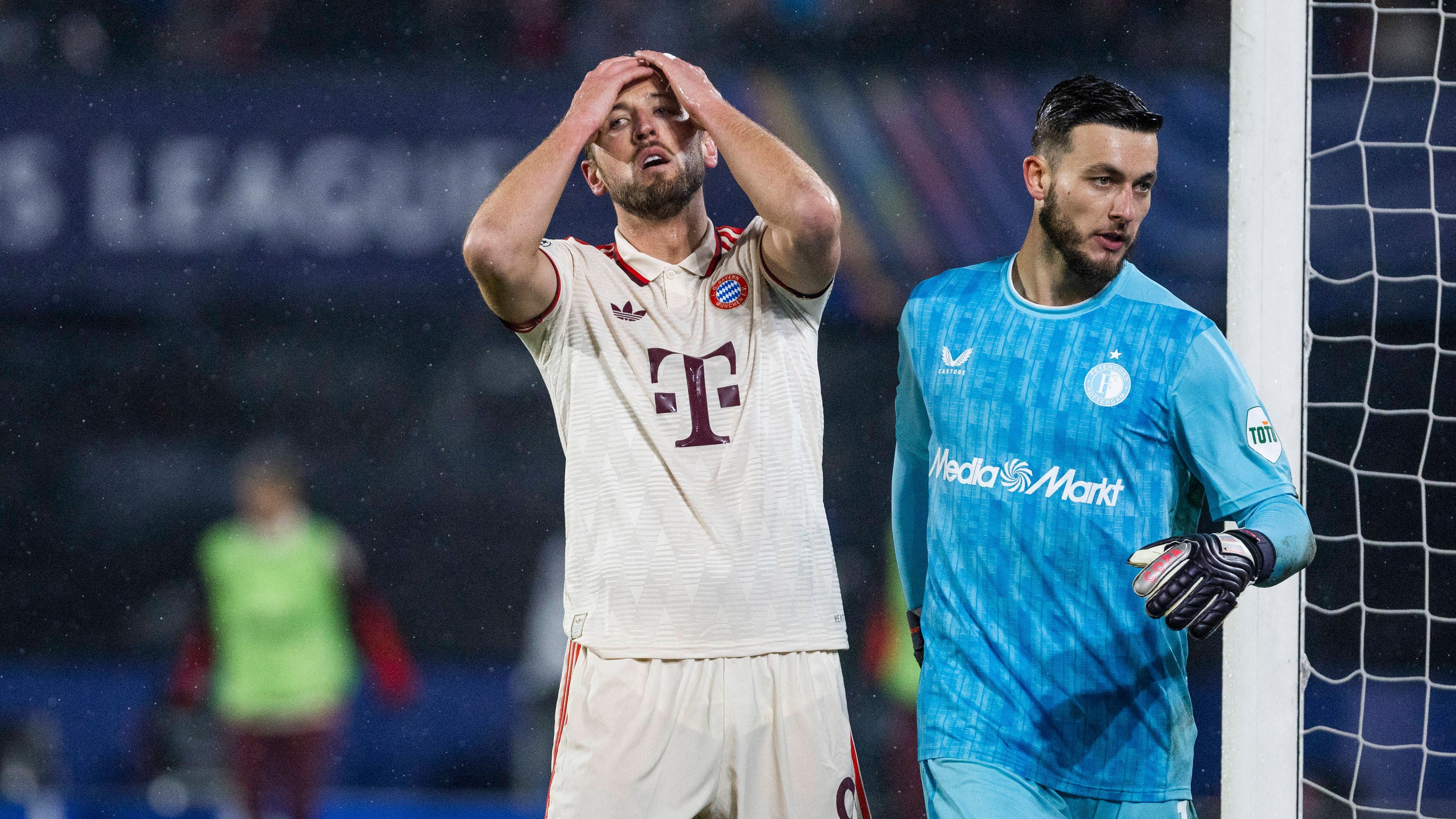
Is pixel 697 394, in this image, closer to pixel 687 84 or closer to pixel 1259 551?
pixel 687 84

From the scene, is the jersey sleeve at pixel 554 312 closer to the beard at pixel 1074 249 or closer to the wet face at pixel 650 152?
the wet face at pixel 650 152

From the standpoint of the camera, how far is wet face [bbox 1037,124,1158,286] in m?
2.06

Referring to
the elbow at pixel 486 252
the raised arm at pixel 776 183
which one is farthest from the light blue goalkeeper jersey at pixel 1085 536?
the elbow at pixel 486 252

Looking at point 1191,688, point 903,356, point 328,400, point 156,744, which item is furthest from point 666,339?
point 328,400

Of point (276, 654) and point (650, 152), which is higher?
point (650, 152)

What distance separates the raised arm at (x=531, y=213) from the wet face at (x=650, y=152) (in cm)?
3

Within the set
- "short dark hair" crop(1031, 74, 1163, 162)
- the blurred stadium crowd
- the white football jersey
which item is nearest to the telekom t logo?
the white football jersey

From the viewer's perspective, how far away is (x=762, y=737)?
2.02 metres

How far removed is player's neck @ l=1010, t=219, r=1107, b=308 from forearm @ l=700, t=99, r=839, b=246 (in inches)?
13.2

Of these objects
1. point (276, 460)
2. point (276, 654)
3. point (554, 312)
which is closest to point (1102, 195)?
point (554, 312)

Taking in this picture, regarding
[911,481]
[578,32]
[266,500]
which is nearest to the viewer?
[911,481]

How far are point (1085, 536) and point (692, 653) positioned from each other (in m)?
0.63

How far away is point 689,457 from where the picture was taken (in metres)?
2.09

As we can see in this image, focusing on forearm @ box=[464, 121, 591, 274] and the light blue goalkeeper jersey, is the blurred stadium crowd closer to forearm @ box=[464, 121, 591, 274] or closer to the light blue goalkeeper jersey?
forearm @ box=[464, 121, 591, 274]
